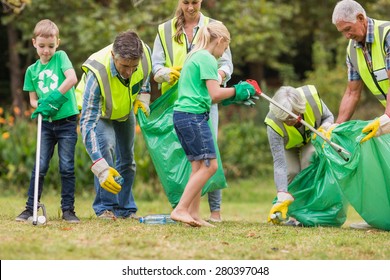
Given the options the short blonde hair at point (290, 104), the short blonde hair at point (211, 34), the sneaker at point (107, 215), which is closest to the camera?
the short blonde hair at point (211, 34)

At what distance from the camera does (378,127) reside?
6.06m

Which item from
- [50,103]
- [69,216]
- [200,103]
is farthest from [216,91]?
[69,216]

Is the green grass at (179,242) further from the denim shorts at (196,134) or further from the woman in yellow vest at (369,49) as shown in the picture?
the woman in yellow vest at (369,49)

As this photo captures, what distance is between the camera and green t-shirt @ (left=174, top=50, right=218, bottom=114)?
593 cm

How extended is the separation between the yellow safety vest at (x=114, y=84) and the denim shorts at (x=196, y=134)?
2.04 ft

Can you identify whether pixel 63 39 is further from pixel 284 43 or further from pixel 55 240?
pixel 55 240

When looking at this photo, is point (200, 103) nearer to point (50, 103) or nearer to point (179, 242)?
point (50, 103)

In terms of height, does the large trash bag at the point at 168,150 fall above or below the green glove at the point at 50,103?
below

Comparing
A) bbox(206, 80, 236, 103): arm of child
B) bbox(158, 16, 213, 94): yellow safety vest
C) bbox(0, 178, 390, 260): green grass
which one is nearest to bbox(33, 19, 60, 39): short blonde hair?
bbox(158, 16, 213, 94): yellow safety vest

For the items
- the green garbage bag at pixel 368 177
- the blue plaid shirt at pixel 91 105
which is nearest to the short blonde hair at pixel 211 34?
the blue plaid shirt at pixel 91 105

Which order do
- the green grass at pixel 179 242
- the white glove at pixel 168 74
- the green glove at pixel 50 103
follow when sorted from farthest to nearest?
1. the white glove at pixel 168 74
2. the green glove at pixel 50 103
3. the green grass at pixel 179 242

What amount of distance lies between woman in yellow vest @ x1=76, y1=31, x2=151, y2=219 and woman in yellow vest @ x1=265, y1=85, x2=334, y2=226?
1113mm

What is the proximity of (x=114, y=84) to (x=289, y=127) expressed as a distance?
4.88 ft

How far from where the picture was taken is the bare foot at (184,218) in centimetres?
594
